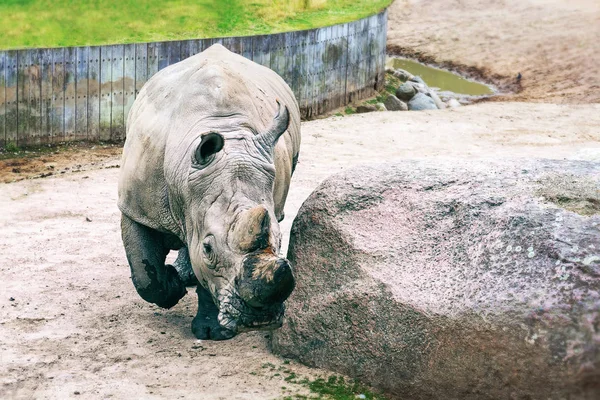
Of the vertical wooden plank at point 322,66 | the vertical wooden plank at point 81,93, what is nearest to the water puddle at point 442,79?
the vertical wooden plank at point 322,66

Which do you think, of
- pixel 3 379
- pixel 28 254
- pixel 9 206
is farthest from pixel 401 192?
pixel 9 206

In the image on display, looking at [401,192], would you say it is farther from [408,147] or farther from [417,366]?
[408,147]

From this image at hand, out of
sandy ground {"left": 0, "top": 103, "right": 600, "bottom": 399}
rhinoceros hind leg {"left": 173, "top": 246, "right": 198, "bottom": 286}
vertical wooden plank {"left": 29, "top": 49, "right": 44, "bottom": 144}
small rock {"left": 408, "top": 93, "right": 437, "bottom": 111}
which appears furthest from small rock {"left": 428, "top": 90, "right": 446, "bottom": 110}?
rhinoceros hind leg {"left": 173, "top": 246, "right": 198, "bottom": 286}

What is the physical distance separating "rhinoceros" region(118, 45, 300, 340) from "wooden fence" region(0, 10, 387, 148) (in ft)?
17.5

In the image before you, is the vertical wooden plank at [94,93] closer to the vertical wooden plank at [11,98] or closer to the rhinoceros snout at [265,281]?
the vertical wooden plank at [11,98]

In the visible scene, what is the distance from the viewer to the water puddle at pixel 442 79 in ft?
70.0

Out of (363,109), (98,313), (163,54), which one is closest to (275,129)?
(98,313)

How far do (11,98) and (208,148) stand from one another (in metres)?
7.37

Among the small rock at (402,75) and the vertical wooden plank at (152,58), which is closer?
the vertical wooden plank at (152,58)

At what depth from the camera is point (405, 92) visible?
17.9m

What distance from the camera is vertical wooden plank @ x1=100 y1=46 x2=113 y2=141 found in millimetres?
12703

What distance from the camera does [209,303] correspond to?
6.62 metres

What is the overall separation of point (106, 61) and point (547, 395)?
903 centimetres

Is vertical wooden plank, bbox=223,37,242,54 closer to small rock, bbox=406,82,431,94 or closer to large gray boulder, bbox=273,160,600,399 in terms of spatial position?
small rock, bbox=406,82,431,94
